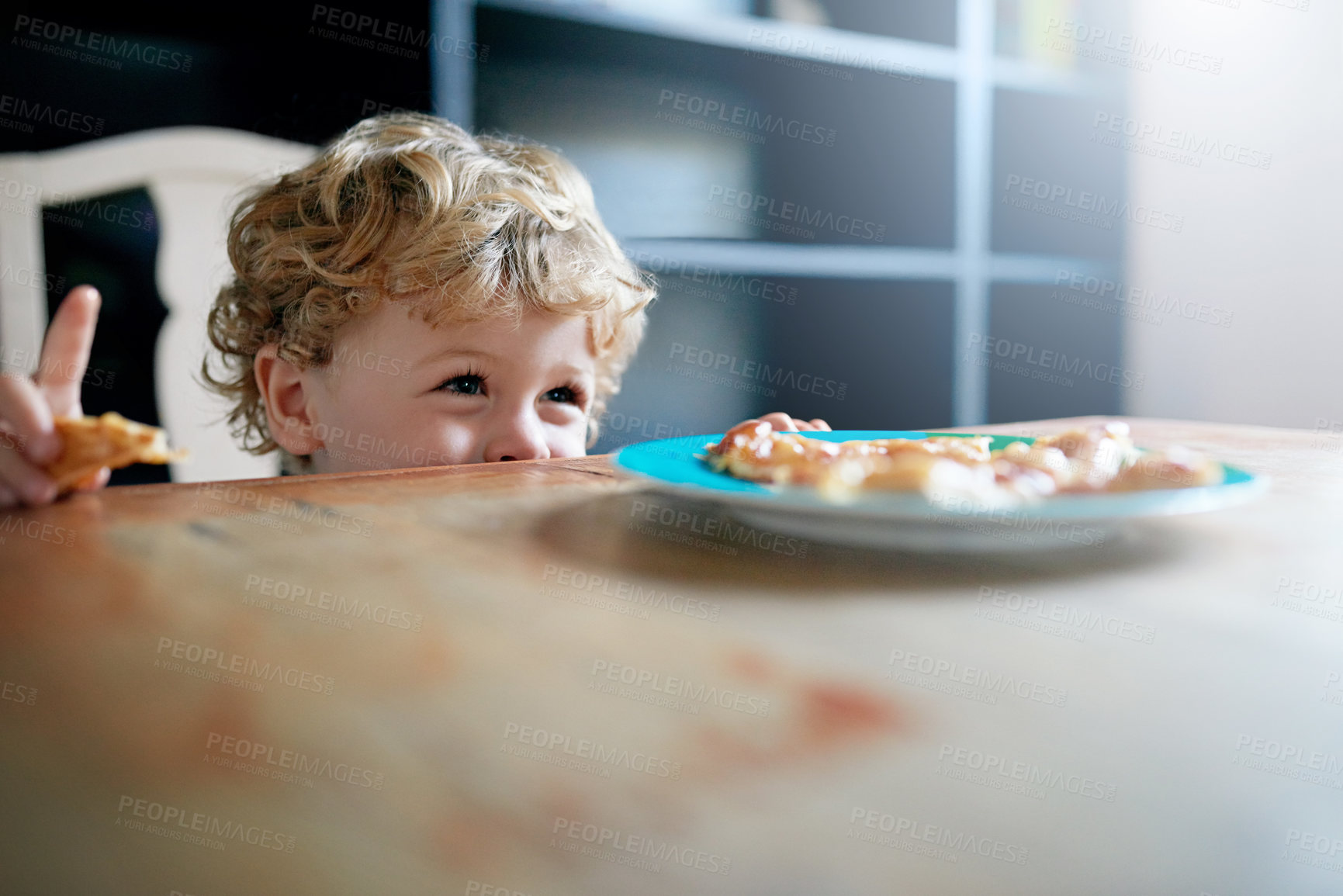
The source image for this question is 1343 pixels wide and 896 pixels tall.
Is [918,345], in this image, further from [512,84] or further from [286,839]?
[286,839]

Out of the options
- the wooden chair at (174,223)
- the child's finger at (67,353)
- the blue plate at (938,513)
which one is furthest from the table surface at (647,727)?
the wooden chair at (174,223)

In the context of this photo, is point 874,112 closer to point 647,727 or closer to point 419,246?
point 419,246

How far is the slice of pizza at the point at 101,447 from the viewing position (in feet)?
1.43

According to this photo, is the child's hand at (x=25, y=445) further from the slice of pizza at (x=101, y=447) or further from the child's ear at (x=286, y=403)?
the child's ear at (x=286, y=403)

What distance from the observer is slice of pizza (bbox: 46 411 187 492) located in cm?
44

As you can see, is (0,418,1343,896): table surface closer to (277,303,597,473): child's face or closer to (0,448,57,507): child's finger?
(0,448,57,507): child's finger

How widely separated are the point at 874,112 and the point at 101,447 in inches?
97.0

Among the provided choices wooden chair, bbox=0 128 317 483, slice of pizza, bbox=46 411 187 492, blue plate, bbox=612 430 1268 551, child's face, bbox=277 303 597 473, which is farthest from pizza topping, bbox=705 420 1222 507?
wooden chair, bbox=0 128 317 483

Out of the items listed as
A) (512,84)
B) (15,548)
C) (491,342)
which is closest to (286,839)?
(15,548)

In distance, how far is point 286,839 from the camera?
0.85 feet

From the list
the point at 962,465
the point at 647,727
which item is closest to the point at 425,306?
the point at 962,465

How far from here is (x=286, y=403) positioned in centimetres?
123

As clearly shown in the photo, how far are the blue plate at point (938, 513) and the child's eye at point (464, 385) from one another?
668mm

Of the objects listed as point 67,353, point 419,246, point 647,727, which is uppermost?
point 419,246
